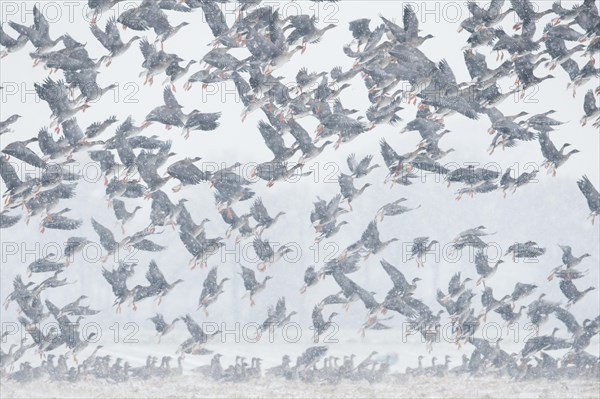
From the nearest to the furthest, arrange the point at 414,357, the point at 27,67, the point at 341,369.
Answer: the point at 341,369, the point at 414,357, the point at 27,67

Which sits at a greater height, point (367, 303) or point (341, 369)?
point (367, 303)

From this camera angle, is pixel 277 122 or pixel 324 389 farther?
pixel 324 389

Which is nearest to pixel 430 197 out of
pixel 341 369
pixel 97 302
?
pixel 97 302

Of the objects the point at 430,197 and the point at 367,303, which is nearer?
the point at 367,303

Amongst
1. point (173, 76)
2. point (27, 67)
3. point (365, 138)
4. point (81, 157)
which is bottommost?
point (173, 76)

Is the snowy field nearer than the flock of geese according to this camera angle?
No

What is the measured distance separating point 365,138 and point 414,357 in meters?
42.3

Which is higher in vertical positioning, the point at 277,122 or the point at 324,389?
the point at 277,122

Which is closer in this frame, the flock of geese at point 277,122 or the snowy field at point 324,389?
the flock of geese at point 277,122

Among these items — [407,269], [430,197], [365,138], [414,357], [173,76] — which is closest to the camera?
[173,76]

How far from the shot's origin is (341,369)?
15.8 metres

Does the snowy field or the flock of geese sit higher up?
the flock of geese

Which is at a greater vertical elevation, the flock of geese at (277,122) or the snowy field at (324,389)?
the flock of geese at (277,122)

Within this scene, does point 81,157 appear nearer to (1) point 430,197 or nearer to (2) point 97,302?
(2) point 97,302
